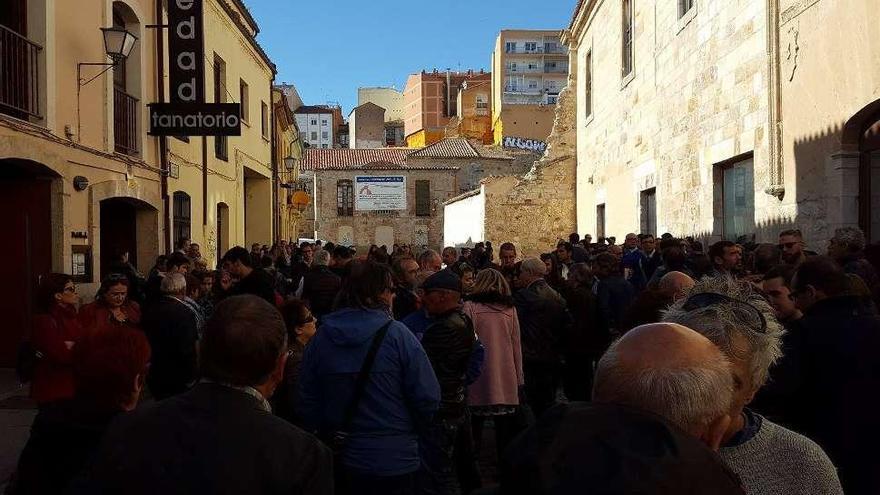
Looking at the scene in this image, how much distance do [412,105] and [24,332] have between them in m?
70.1

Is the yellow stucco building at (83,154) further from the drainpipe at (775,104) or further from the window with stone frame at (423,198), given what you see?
the window with stone frame at (423,198)

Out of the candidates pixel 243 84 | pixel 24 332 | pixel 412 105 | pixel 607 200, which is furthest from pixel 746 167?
pixel 412 105

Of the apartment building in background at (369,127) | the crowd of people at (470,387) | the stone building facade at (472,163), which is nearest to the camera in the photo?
the crowd of people at (470,387)

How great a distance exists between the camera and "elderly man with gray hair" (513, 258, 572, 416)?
20.5 ft

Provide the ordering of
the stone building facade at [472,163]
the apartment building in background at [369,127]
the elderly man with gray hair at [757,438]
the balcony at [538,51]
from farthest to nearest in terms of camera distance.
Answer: the apartment building in background at [369,127], the balcony at [538,51], the stone building facade at [472,163], the elderly man with gray hair at [757,438]

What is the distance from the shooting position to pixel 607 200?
2022 centimetres

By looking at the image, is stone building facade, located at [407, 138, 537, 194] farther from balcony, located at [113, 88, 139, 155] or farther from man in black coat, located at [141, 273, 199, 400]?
man in black coat, located at [141, 273, 199, 400]

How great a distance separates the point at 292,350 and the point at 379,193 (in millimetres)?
45438

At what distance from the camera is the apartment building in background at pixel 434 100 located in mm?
74062

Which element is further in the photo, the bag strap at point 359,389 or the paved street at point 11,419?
the paved street at point 11,419

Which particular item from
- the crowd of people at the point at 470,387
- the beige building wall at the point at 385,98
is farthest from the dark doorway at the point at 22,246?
the beige building wall at the point at 385,98

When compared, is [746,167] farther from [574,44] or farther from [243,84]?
[574,44]

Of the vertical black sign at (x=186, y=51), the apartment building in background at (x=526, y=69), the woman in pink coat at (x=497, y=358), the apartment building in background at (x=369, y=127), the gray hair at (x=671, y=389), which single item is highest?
the apartment building in background at (x=526, y=69)

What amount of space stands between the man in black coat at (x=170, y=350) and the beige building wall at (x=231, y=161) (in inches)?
339
